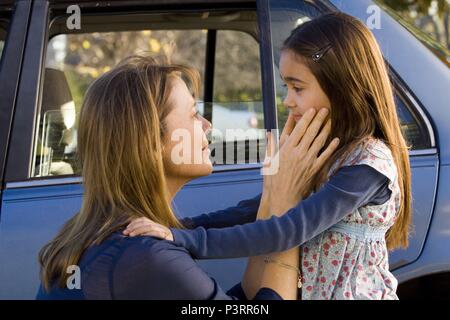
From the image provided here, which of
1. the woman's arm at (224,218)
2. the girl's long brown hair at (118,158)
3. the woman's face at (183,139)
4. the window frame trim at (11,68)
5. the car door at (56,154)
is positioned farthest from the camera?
the window frame trim at (11,68)

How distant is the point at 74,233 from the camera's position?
1844 mm

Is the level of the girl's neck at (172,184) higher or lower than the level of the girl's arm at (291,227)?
higher

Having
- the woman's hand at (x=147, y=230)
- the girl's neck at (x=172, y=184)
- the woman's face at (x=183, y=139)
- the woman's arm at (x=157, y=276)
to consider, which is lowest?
the woman's arm at (x=157, y=276)

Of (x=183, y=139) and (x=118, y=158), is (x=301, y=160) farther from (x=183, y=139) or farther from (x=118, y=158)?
A: (x=118, y=158)

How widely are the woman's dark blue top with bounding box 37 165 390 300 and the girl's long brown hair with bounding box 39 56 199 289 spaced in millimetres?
80

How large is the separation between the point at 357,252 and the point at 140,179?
0.57 m

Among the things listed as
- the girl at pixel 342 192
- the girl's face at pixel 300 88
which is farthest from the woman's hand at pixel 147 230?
the girl's face at pixel 300 88

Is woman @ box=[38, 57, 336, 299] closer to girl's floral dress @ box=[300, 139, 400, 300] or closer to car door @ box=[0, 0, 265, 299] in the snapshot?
girl's floral dress @ box=[300, 139, 400, 300]

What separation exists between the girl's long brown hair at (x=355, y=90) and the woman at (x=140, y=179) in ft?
0.20

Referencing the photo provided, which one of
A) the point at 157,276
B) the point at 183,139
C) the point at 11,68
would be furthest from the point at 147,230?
the point at 11,68

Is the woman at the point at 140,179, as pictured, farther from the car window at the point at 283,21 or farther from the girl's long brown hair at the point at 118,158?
the car window at the point at 283,21

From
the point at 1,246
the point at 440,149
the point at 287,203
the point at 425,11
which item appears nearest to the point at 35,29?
the point at 1,246

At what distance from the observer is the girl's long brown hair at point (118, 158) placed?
1827 mm
